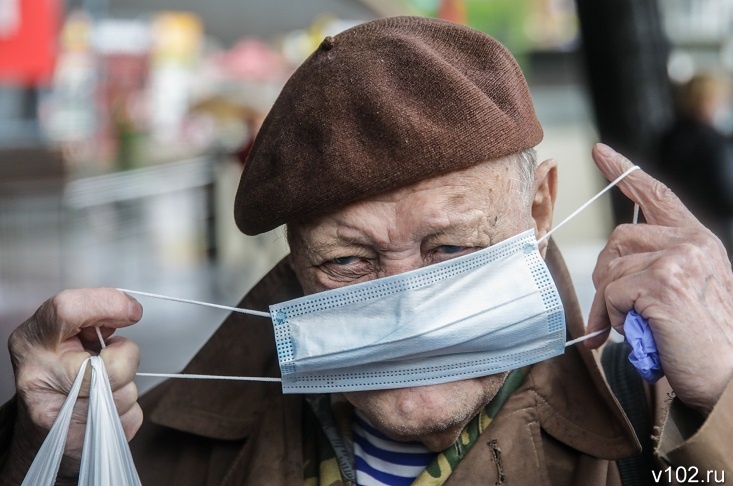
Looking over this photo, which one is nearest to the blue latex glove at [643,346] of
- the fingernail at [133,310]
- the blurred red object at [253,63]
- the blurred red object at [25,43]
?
the fingernail at [133,310]

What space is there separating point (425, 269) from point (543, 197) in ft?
1.43

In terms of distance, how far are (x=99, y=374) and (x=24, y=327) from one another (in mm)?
247

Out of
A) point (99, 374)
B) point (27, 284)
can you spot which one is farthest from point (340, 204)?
point (27, 284)

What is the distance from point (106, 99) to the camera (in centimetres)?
1716

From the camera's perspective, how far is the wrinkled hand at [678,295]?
173 cm

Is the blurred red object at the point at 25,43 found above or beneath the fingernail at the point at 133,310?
above

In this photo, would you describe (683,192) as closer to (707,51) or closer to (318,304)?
(318,304)

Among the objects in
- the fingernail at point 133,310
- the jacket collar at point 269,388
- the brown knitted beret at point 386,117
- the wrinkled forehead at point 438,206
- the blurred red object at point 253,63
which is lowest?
the jacket collar at point 269,388

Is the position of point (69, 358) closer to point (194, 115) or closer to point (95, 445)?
point (95, 445)

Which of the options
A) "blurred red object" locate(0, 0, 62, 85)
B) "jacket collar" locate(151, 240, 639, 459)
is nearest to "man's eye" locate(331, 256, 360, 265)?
"jacket collar" locate(151, 240, 639, 459)

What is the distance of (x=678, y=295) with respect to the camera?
176 cm

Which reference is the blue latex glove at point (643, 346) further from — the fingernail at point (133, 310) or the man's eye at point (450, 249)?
the fingernail at point (133, 310)

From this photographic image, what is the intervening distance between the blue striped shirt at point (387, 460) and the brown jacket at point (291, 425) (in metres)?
0.11

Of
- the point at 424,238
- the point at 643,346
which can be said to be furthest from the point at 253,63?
the point at 643,346
